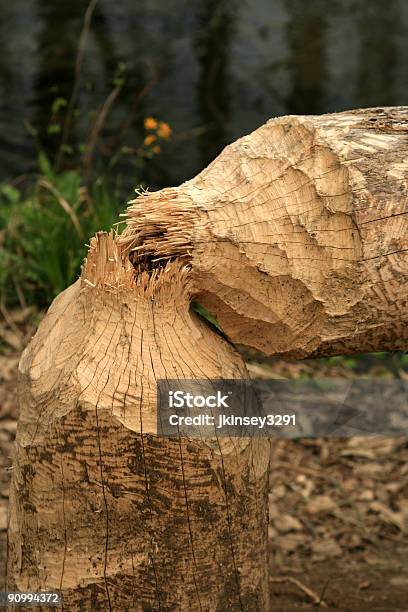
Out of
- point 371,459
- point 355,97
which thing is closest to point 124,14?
point 355,97

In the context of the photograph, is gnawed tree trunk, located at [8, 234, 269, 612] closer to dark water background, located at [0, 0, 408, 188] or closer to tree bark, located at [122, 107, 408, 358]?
tree bark, located at [122, 107, 408, 358]

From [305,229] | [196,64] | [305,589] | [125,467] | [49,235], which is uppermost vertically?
[196,64]

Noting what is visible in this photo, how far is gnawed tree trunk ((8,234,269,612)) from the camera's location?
1.78 m

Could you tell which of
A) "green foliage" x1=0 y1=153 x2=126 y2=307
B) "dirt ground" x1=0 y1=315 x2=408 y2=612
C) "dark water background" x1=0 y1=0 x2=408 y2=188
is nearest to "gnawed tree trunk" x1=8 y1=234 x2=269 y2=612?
"dirt ground" x1=0 y1=315 x2=408 y2=612

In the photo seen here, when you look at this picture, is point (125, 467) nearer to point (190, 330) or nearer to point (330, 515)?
point (190, 330)

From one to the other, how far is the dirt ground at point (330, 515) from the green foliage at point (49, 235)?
0.19 m

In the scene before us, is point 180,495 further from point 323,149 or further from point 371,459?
point 371,459

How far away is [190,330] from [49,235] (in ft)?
6.77

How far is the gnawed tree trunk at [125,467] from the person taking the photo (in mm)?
1775

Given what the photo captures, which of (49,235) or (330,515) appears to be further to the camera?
(49,235)

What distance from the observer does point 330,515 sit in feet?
10.7

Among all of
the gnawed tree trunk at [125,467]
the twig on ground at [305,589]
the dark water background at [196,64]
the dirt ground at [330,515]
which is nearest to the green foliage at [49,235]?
the dirt ground at [330,515]

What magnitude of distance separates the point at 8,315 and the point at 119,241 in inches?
86.9

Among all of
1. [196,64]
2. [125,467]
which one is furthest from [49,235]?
[125,467]
